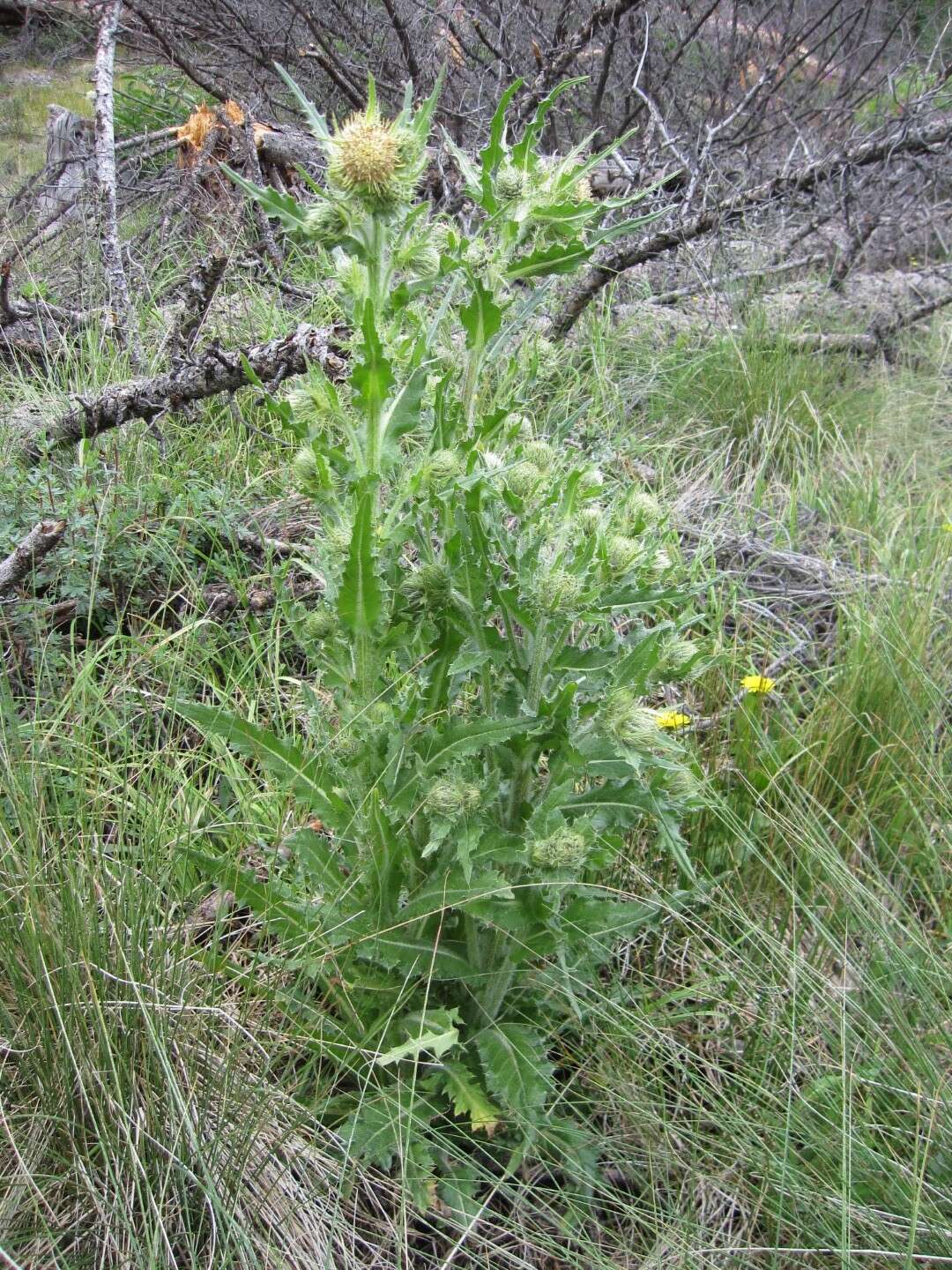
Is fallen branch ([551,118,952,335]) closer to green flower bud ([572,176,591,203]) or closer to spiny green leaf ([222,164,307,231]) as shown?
green flower bud ([572,176,591,203])

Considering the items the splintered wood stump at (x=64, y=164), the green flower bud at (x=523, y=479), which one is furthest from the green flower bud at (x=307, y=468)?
the splintered wood stump at (x=64, y=164)

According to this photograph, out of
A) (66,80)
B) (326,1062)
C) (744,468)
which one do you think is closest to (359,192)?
(326,1062)

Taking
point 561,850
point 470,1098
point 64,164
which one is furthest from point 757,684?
point 64,164

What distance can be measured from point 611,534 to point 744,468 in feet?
9.68

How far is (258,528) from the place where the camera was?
9.71 feet

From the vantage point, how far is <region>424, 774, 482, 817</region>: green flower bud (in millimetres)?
1535

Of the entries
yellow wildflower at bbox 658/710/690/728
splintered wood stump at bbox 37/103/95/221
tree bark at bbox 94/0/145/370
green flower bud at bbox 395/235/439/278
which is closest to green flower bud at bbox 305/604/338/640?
green flower bud at bbox 395/235/439/278

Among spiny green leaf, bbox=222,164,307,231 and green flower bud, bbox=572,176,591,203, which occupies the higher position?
spiny green leaf, bbox=222,164,307,231

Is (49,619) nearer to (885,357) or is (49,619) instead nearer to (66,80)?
(885,357)

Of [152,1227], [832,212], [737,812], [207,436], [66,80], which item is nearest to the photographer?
[152,1227]

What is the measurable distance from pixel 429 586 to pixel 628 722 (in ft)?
1.26

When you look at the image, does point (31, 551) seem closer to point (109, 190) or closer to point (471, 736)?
point (471, 736)

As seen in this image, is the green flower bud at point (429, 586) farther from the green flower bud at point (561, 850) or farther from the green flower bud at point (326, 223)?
the green flower bud at point (326, 223)

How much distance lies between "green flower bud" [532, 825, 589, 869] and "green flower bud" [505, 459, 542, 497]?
0.54 meters
